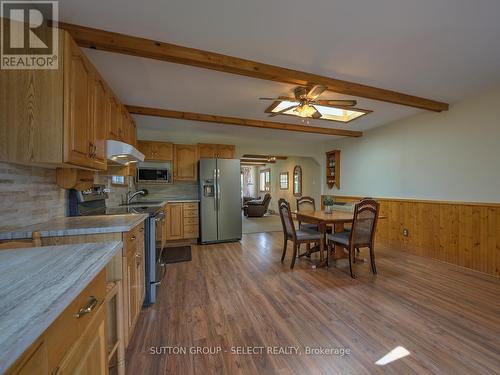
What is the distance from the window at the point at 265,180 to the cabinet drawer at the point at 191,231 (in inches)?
262

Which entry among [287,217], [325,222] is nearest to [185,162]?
[287,217]

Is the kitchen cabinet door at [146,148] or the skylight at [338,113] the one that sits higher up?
the skylight at [338,113]

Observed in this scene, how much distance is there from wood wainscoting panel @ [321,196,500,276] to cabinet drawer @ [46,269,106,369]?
421 centimetres

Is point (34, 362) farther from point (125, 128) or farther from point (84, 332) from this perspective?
point (125, 128)

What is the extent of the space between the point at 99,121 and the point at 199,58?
104 centimetres

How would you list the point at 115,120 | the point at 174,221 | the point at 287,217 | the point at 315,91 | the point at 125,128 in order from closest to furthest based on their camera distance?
the point at 315,91
the point at 115,120
the point at 125,128
the point at 287,217
the point at 174,221

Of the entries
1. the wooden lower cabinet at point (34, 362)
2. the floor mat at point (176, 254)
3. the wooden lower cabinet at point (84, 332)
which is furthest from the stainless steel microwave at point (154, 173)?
the wooden lower cabinet at point (34, 362)

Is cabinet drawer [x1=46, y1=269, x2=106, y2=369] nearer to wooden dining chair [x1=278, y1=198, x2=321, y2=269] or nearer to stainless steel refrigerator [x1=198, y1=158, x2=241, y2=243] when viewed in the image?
wooden dining chair [x1=278, y1=198, x2=321, y2=269]

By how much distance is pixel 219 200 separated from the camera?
179 inches

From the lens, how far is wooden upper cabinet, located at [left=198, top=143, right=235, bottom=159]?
4.86m

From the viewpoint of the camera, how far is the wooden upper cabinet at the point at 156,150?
4.43 m

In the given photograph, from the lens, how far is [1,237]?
1306 mm

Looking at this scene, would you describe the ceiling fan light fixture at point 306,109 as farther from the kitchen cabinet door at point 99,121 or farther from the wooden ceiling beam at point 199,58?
the kitchen cabinet door at point 99,121

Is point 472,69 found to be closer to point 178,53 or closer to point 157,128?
point 178,53
